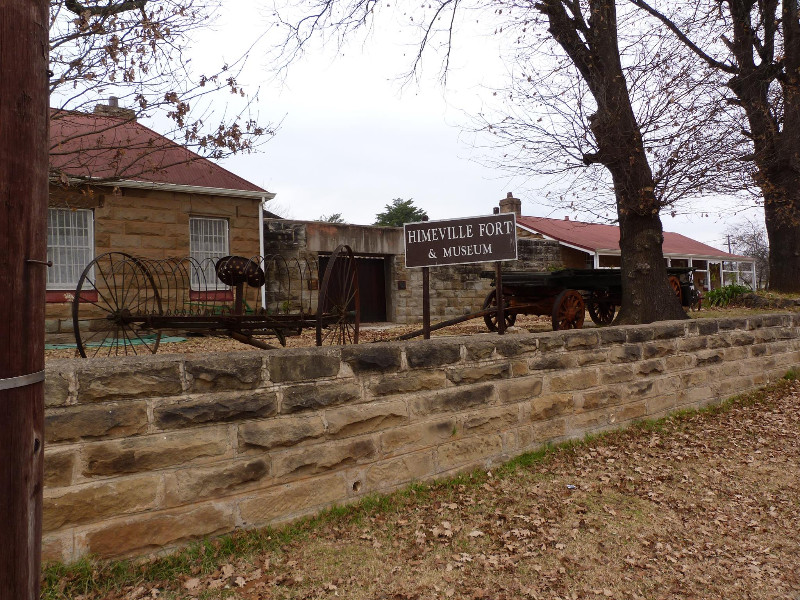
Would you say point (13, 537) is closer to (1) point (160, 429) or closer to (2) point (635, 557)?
(1) point (160, 429)

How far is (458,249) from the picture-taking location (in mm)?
5398

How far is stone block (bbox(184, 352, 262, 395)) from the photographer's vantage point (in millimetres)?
3168

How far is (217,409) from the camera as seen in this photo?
321cm

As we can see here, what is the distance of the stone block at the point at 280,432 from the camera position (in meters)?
3.31

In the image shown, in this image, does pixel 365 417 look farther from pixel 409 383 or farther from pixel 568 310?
pixel 568 310

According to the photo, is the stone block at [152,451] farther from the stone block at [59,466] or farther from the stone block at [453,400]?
the stone block at [453,400]

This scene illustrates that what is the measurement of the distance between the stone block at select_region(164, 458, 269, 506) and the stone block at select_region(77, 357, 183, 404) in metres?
0.44

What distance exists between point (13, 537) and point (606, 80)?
867cm

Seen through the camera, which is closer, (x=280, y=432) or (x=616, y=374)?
(x=280, y=432)

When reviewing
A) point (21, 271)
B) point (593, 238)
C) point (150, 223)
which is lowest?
point (21, 271)

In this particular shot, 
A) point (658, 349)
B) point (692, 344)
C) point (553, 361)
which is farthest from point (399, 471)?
point (692, 344)

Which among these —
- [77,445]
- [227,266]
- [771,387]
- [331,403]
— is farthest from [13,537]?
[771,387]

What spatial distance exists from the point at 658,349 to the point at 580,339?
4.59 feet

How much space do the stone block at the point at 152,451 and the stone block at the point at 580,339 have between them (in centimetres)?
326
